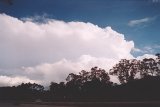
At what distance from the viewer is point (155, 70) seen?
88.4 m

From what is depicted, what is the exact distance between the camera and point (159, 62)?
86.4 m

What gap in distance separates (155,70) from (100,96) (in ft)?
94.8

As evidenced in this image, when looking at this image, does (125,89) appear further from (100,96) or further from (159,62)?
(159,62)

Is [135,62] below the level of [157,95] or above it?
above

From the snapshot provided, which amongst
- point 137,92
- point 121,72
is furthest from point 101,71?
point 137,92

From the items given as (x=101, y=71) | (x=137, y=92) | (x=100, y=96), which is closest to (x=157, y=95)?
(x=137, y=92)

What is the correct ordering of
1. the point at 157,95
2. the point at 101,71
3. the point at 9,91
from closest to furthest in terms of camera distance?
1. the point at 157,95
2. the point at 101,71
3. the point at 9,91

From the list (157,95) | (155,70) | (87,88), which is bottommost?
(157,95)

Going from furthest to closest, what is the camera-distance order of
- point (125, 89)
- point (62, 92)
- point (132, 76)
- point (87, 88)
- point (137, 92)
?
point (62, 92), point (132, 76), point (87, 88), point (125, 89), point (137, 92)

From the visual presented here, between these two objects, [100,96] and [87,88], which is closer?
[100,96]

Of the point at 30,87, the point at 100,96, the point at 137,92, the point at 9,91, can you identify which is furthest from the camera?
the point at 30,87

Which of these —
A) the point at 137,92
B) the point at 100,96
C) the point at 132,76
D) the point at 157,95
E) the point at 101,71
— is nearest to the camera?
the point at 157,95

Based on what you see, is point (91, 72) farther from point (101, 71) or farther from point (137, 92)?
point (137, 92)

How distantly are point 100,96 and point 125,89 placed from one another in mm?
8352
